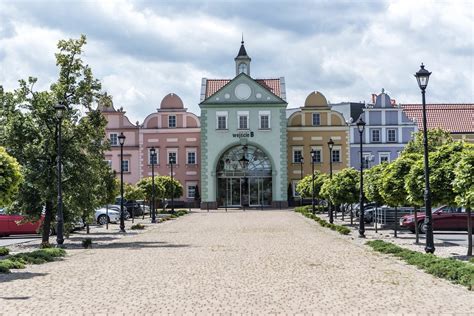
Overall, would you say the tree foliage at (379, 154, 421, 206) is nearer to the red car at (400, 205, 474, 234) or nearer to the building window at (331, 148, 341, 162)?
the red car at (400, 205, 474, 234)

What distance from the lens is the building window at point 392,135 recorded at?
7200 cm

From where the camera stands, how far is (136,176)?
7256 cm

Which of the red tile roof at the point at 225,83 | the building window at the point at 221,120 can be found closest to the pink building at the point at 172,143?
the red tile roof at the point at 225,83

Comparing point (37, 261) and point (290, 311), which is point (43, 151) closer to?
point (37, 261)

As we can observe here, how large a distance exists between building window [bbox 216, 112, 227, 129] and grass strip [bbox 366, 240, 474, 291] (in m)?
48.7

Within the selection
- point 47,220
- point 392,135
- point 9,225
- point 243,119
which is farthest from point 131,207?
point 392,135

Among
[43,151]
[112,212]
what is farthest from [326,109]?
[43,151]

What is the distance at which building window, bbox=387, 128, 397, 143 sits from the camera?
72000mm

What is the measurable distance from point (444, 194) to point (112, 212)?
27737 millimetres

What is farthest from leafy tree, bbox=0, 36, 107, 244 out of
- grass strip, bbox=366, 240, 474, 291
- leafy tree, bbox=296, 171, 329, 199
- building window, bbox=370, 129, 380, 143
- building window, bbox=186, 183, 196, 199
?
building window, bbox=370, 129, 380, 143

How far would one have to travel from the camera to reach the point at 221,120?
67625 mm

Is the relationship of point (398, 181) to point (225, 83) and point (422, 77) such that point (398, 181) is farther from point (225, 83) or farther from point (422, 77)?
point (225, 83)

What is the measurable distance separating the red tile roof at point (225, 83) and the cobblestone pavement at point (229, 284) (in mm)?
49248

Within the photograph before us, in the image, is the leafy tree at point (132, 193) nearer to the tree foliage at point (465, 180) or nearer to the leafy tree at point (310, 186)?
the leafy tree at point (310, 186)
